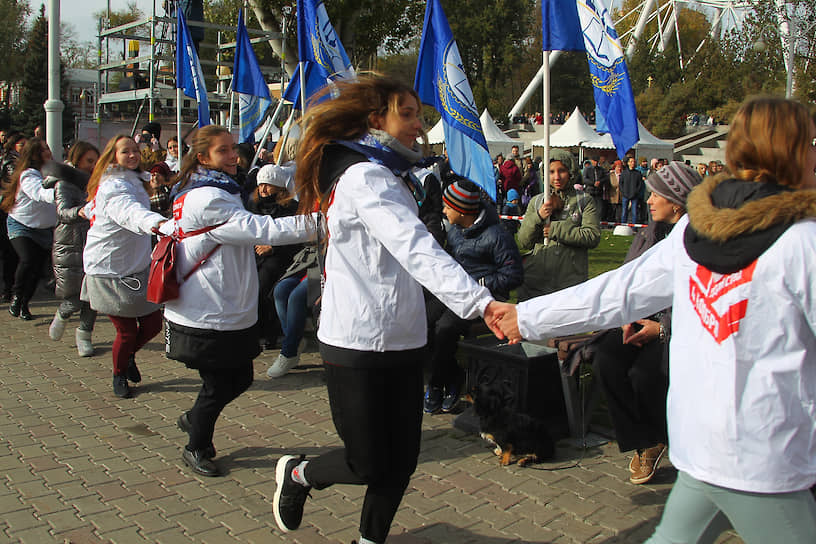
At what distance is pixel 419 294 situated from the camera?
3061 mm

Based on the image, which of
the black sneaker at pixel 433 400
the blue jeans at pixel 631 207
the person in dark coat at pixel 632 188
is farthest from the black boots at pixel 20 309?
the blue jeans at pixel 631 207

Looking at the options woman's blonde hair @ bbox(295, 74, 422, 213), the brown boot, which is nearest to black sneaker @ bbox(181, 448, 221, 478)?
woman's blonde hair @ bbox(295, 74, 422, 213)

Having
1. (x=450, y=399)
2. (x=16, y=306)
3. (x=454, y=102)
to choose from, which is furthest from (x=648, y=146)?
(x=450, y=399)

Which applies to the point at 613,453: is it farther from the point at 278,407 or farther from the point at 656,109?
the point at 656,109

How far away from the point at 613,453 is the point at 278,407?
239 cm

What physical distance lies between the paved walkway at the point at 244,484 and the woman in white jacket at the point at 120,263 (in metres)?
0.40

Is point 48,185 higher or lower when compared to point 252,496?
higher

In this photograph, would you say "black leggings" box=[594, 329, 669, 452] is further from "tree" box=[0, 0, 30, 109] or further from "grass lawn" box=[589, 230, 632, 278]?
"tree" box=[0, 0, 30, 109]

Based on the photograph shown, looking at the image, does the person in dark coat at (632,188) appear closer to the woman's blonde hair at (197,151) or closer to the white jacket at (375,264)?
the woman's blonde hair at (197,151)

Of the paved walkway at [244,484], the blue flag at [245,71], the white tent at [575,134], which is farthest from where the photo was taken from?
the white tent at [575,134]

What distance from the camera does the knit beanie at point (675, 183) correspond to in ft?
14.5

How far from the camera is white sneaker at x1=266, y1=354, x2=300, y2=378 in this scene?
21.3 feet

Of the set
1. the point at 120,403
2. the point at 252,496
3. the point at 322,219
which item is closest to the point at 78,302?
the point at 120,403

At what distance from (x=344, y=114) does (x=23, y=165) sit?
6.85 meters
